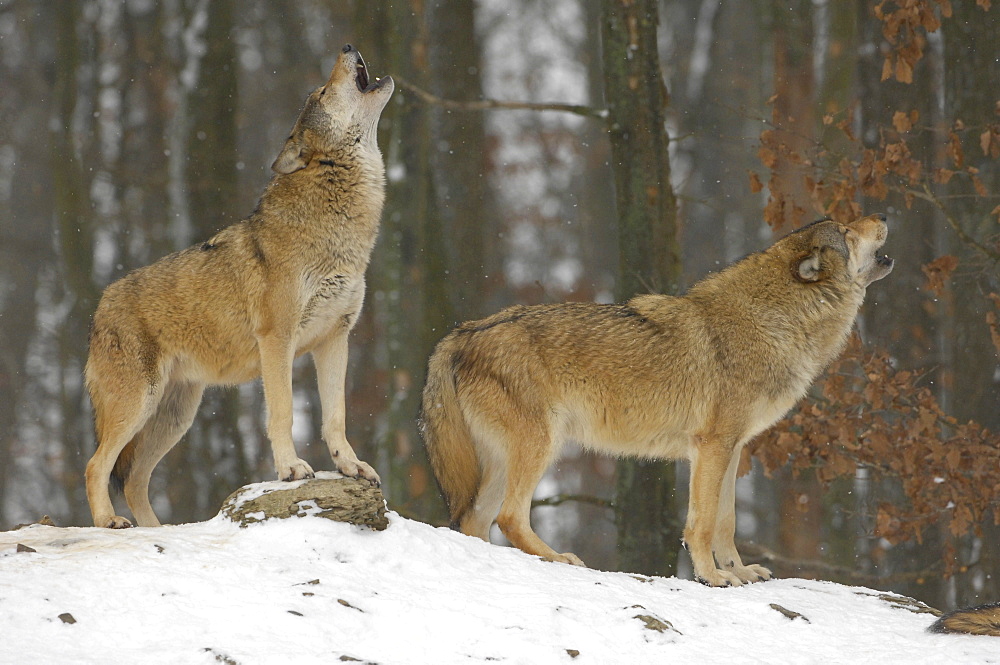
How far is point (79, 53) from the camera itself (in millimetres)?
15500

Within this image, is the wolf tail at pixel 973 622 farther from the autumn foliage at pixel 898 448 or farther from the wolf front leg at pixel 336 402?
the wolf front leg at pixel 336 402

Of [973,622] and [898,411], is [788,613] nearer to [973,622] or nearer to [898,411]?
[973,622]

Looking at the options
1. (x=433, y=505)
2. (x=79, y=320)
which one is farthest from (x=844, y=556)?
→ (x=79, y=320)

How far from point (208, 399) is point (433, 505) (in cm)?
405

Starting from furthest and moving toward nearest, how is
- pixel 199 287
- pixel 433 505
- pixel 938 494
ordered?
pixel 433 505
pixel 938 494
pixel 199 287

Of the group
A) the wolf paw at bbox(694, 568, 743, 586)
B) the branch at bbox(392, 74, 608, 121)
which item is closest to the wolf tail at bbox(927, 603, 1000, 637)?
the wolf paw at bbox(694, 568, 743, 586)

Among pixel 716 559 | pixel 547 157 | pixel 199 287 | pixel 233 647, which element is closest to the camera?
pixel 233 647

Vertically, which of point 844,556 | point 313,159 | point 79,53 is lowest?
point 844,556

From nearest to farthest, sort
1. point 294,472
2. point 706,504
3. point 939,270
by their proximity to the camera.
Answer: point 294,472 → point 706,504 → point 939,270

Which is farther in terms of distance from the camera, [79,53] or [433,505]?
[79,53]

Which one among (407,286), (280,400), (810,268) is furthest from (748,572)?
(407,286)

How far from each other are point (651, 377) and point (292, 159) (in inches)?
107

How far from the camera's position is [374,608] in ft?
16.8

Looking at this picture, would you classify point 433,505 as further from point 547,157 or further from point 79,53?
point 547,157
